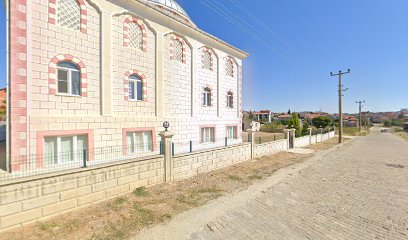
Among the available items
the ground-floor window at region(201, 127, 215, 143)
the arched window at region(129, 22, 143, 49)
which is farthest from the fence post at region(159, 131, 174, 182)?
the ground-floor window at region(201, 127, 215, 143)

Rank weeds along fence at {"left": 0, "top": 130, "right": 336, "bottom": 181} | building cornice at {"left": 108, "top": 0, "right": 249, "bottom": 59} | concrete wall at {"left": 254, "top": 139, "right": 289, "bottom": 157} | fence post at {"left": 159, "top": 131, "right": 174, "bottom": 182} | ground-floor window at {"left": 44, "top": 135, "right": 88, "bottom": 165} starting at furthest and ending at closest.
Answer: concrete wall at {"left": 254, "top": 139, "right": 289, "bottom": 157}, building cornice at {"left": 108, "top": 0, "right": 249, "bottom": 59}, ground-floor window at {"left": 44, "top": 135, "right": 88, "bottom": 165}, fence post at {"left": 159, "top": 131, "right": 174, "bottom": 182}, weeds along fence at {"left": 0, "top": 130, "right": 336, "bottom": 181}

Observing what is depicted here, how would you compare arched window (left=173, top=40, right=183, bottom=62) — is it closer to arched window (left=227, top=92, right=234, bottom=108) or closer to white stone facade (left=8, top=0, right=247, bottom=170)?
white stone facade (left=8, top=0, right=247, bottom=170)

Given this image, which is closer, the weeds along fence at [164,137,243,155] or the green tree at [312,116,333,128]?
the weeds along fence at [164,137,243,155]

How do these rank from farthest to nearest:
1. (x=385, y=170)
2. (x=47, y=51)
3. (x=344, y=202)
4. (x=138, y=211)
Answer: (x=385, y=170) → (x=47, y=51) → (x=344, y=202) → (x=138, y=211)

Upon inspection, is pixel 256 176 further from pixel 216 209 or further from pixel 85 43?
pixel 85 43

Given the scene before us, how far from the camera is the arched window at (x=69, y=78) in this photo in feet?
27.5

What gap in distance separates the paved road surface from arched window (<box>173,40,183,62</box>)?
9135 millimetres

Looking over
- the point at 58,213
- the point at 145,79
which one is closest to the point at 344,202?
the point at 58,213

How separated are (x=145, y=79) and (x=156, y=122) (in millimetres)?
2541

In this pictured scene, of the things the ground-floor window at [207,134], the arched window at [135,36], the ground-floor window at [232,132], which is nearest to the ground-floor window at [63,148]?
the arched window at [135,36]

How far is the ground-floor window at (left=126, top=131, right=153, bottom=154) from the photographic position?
34.9 ft

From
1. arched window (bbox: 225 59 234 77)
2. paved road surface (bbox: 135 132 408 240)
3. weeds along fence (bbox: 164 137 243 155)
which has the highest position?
arched window (bbox: 225 59 234 77)

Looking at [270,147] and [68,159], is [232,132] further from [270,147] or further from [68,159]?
[68,159]

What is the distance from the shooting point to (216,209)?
19.2 feet
